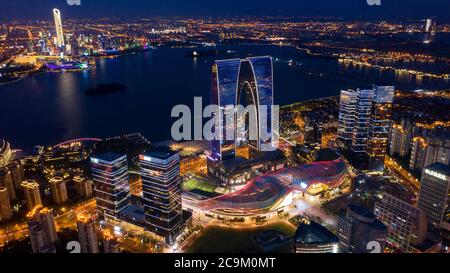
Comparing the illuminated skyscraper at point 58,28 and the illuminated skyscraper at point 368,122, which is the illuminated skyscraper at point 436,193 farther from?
the illuminated skyscraper at point 58,28

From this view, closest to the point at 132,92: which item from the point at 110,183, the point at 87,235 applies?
the point at 110,183

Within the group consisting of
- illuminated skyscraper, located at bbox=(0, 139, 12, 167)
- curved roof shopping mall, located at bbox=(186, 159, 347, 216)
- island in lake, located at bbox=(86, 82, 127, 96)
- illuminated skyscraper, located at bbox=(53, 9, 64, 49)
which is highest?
illuminated skyscraper, located at bbox=(53, 9, 64, 49)

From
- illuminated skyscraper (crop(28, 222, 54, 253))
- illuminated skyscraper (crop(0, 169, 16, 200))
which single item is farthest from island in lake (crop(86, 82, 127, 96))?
illuminated skyscraper (crop(28, 222, 54, 253))

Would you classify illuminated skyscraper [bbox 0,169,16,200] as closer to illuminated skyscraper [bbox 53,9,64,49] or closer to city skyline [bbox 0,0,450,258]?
city skyline [bbox 0,0,450,258]

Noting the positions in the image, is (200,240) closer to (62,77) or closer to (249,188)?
(249,188)

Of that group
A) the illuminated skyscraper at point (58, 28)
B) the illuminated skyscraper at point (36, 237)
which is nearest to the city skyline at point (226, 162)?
the illuminated skyscraper at point (36, 237)
